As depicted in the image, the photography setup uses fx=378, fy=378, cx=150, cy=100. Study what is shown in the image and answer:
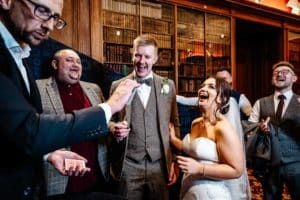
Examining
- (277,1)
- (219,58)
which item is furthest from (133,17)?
(277,1)

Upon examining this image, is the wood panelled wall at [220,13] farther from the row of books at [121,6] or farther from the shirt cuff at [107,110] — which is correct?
the shirt cuff at [107,110]

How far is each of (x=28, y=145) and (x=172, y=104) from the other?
1.91 meters

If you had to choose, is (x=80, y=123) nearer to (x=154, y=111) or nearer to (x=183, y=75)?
(x=154, y=111)

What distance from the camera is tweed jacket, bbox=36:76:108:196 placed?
2277 millimetres

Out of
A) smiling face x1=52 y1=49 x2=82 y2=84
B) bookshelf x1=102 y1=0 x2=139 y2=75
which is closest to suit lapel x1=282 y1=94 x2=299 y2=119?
smiling face x1=52 y1=49 x2=82 y2=84

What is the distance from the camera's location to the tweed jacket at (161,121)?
99.2 inches

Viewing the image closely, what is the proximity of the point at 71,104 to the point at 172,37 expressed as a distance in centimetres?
320

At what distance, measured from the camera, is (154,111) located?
2635 mm

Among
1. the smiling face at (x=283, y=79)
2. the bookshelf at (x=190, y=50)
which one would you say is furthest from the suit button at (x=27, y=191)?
the bookshelf at (x=190, y=50)

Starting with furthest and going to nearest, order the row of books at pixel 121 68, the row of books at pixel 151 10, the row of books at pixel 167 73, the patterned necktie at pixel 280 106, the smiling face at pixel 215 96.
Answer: the row of books at pixel 167 73
the row of books at pixel 151 10
the row of books at pixel 121 68
the patterned necktie at pixel 280 106
the smiling face at pixel 215 96

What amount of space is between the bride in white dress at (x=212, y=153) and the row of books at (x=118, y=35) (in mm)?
2436

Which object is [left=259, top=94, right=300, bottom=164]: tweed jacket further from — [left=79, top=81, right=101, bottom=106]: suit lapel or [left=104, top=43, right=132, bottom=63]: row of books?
[left=104, top=43, right=132, bottom=63]: row of books

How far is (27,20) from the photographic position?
1.04 m

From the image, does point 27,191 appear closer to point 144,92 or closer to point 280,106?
point 144,92
